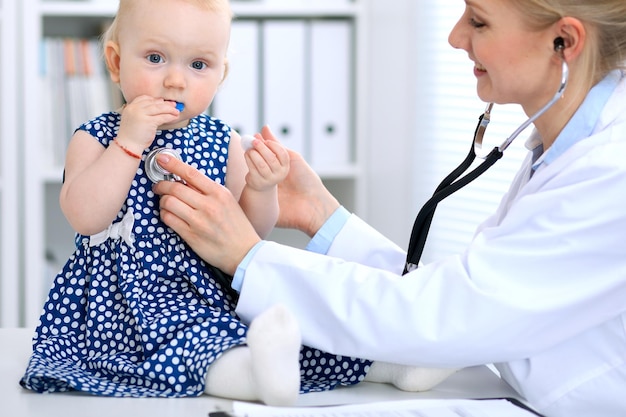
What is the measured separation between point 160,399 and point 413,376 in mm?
322

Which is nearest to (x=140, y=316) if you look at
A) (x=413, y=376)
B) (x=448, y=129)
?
(x=413, y=376)

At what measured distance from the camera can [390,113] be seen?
2.93 m

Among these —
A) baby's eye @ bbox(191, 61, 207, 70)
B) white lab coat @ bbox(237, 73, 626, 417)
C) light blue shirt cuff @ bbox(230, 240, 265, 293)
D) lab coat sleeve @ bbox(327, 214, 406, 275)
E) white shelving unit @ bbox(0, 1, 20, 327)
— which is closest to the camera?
white lab coat @ bbox(237, 73, 626, 417)

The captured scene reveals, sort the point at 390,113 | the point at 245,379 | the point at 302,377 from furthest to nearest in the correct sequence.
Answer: the point at 390,113 < the point at 302,377 < the point at 245,379

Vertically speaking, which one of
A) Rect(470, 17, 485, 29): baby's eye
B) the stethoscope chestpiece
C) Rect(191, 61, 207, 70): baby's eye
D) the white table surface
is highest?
Rect(470, 17, 485, 29): baby's eye

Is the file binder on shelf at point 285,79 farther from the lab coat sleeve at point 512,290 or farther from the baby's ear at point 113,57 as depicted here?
the lab coat sleeve at point 512,290

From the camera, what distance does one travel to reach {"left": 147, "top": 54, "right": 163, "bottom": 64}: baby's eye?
52.1 inches

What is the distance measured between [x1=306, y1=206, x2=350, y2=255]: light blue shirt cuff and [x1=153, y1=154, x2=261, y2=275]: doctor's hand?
0.82ft

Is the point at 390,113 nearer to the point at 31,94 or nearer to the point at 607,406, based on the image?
the point at 31,94

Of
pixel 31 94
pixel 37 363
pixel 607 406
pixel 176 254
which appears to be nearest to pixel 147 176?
pixel 176 254

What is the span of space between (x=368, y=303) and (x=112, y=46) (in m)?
0.54

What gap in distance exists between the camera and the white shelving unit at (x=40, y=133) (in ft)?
8.96

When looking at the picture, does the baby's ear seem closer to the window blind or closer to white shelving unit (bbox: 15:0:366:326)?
the window blind

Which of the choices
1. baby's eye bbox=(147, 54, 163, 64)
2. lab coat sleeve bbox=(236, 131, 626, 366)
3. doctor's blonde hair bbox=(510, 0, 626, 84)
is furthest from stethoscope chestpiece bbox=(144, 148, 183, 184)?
doctor's blonde hair bbox=(510, 0, 626, 84)
